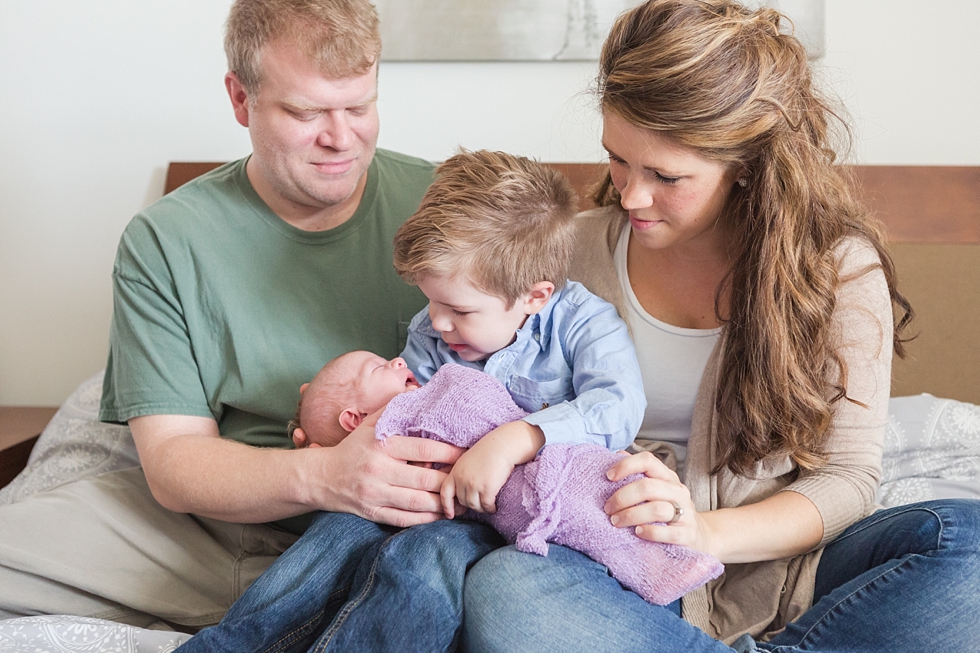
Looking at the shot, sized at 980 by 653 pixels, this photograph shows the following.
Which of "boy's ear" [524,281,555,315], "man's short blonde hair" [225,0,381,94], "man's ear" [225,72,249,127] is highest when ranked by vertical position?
"man's short blonde hair" [225,0,381,94]

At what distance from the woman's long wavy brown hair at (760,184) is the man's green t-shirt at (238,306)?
0.62m

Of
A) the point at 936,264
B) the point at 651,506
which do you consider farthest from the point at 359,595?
the point at 936,264

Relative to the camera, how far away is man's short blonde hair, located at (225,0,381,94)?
1.42 meters

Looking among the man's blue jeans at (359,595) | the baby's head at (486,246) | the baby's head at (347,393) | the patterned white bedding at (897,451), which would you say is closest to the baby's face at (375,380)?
the baby's head at (347,393)

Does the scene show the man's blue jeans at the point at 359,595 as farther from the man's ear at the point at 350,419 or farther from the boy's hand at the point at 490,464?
the man's ear at the point at 350,419

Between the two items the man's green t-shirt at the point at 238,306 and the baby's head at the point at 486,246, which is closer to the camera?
the baby's head at the point at 486,246

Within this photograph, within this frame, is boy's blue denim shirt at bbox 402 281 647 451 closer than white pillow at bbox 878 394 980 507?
Yes

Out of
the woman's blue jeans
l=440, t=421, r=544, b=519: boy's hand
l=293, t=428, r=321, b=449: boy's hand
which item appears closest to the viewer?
the woman's blue jeans

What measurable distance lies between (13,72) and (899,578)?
8.41 ft

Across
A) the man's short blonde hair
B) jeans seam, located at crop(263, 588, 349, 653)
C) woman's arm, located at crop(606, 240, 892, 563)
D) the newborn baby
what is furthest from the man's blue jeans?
the man's short blonde hair

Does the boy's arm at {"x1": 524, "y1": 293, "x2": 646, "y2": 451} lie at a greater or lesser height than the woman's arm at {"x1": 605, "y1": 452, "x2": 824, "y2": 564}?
greater

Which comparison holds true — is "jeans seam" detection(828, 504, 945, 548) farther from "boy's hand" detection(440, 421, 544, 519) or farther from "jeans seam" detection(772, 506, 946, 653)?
"boy's hand" detection(440, 421, 544, 519)

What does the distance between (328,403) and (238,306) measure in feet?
1.10

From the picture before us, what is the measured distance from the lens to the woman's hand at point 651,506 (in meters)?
1.08
